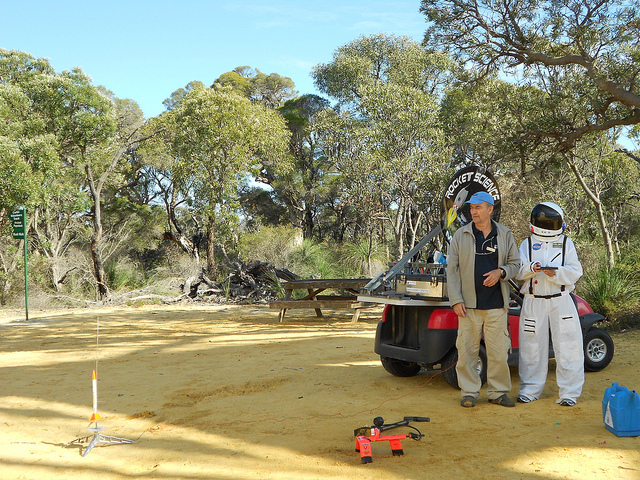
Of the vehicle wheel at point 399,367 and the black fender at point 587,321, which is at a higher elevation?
the black fender at point 587,321

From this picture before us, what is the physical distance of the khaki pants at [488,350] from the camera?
5.38 m

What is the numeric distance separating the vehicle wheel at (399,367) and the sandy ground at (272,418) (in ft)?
0.51

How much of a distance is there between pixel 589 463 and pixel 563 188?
60.0 ft

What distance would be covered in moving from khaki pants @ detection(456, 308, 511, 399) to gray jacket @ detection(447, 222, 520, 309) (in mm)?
160

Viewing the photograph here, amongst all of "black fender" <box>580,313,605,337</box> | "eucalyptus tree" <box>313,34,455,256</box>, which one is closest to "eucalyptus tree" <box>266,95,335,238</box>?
"eucalyptus tree" <box>313,34,455,256</box>

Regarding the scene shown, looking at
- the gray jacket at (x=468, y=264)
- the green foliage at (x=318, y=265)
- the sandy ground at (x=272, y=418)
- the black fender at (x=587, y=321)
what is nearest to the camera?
the sandy ground at (x=272, y=418)

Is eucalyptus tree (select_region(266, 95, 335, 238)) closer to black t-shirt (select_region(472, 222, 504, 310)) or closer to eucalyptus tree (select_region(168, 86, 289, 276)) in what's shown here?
eucalyptus tree (select_region(168, 86, 289, 276))

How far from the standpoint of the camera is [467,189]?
6824 mm

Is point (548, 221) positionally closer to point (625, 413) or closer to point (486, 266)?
point (486, 266)

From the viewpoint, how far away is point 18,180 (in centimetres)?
1631

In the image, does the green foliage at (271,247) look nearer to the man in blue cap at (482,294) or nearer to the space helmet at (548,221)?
the man in blue cap at (482,294)

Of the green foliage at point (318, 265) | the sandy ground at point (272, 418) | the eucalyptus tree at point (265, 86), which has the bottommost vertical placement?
the sandy ground at point (272, 418)

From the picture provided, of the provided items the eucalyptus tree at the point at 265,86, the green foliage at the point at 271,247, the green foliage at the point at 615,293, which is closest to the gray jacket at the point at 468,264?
the green foliage at the point at 615,293

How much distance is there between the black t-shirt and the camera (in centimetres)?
538
